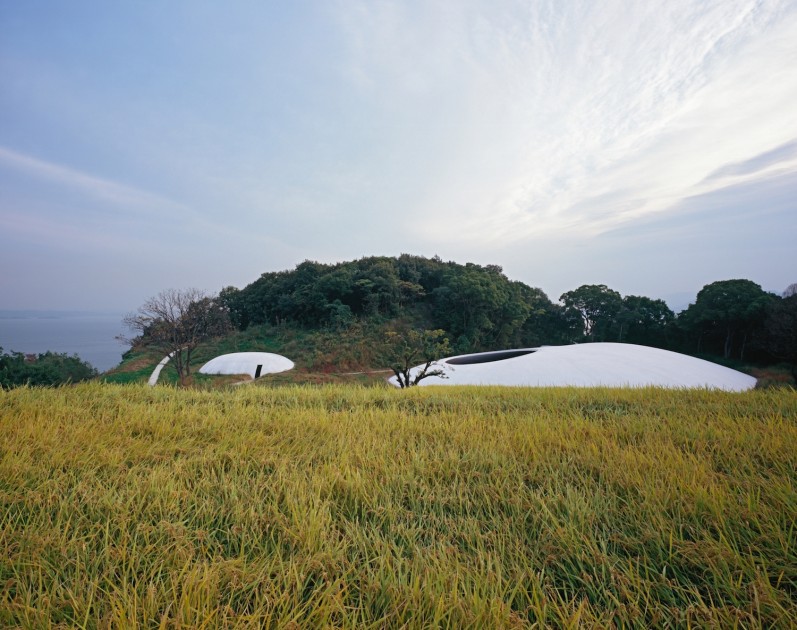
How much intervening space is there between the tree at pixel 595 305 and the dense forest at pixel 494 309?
0.08m

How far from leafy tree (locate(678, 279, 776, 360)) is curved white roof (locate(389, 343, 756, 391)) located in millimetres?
10817

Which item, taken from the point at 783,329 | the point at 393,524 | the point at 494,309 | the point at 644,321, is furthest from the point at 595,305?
the point at 393,524

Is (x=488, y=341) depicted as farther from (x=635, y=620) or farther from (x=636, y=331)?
(x=635, y=620)

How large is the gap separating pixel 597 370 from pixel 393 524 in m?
15.9

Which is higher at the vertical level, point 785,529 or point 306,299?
point 306,299

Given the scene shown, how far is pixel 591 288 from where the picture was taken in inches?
1298

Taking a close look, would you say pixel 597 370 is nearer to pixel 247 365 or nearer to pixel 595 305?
pixel 247 365

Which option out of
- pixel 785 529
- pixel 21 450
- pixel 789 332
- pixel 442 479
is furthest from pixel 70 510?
pixel 789 332

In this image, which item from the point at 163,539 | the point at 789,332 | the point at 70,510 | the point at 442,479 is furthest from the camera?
the point at 789,332

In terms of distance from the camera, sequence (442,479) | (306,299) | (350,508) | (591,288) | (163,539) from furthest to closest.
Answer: (591,288)
(306,299)
(442,479)
(350,508)
(163,539)

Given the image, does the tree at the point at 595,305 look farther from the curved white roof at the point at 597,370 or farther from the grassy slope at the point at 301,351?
the grassy slope at the point at 301,351

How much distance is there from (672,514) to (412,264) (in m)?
33.6

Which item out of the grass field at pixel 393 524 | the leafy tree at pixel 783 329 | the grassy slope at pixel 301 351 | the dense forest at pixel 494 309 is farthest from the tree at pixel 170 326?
the leafy tree at pixel 783 329

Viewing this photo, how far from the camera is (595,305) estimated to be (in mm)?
32344
